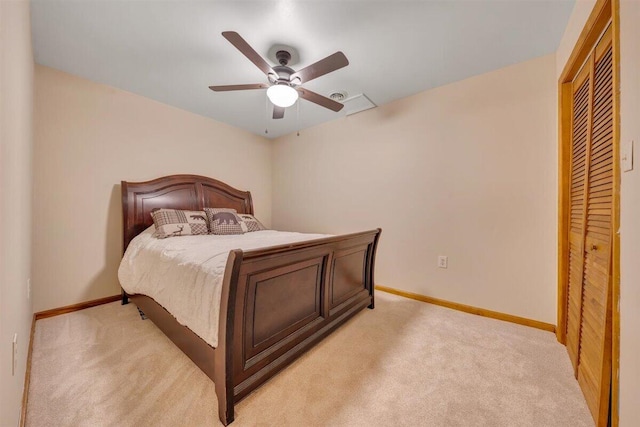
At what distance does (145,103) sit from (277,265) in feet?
9.21

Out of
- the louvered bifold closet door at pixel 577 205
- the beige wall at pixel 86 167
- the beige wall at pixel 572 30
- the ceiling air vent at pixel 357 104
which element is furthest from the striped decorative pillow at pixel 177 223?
the beige wall at pixel 572 30

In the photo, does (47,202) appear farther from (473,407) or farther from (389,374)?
(473,407)

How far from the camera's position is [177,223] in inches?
99.7

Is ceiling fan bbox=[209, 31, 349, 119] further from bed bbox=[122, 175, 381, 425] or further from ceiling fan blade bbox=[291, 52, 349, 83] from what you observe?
bed bbox=[122, 175, 381, 425]

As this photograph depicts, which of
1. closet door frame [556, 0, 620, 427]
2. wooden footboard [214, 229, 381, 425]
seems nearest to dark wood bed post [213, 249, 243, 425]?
wooden footboard [214, 229, 381, 425]

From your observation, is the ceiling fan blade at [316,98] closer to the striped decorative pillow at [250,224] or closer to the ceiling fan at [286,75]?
the ceiling fan at [286,75]

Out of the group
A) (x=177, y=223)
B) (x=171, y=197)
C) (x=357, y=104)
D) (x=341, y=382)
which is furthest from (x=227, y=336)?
(x=357, y=104)

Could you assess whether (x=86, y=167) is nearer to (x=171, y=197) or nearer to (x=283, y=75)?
(x=171, y=197)

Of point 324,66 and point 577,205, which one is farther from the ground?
point 324,66

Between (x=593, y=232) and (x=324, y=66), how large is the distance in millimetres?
1849

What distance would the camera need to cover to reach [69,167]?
2.36 m
